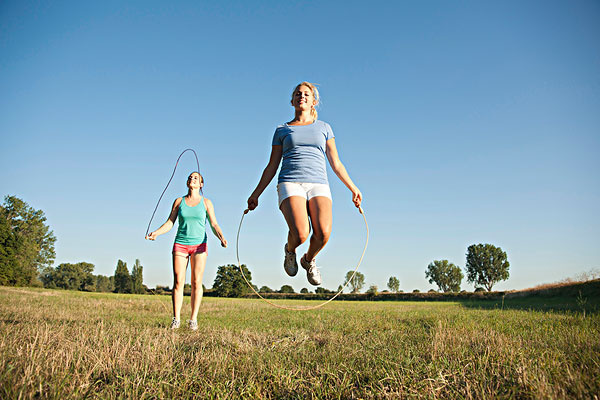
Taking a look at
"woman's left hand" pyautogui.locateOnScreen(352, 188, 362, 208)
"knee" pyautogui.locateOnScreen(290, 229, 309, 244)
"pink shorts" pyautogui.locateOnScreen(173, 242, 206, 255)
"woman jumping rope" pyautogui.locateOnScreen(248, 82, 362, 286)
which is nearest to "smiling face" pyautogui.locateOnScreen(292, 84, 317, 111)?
"woman jumping rope" pyautogui.locateOnScreen(248, 82, 362, 286)

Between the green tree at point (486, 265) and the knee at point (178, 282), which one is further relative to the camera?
the green tree at point (486, 265)

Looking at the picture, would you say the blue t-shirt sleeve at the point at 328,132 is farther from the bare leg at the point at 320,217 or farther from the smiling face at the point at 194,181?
the smiling face at the point at 194,181

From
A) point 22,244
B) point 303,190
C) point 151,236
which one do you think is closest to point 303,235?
point 303,190

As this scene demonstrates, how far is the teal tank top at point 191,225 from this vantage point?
23.8ft

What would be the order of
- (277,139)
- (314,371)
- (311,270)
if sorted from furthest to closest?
1. (311,270)
2. (277,139)
3. (314,371)

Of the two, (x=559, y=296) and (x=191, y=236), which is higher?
(x=191, y=236)

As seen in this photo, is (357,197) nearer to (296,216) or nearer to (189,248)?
(296,216)

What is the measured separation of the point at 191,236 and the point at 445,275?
13677 centimetres

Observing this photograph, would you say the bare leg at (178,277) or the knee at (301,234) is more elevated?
the knee at (301,234)

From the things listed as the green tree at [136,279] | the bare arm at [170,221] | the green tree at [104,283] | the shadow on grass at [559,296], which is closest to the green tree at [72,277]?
the green tree at [104,283]

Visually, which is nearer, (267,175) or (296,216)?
(296,216)

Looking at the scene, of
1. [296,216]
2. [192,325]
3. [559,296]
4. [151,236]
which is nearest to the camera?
[296,216]

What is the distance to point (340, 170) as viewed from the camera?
18.0 feet

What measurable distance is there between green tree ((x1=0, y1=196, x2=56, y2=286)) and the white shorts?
194ft
